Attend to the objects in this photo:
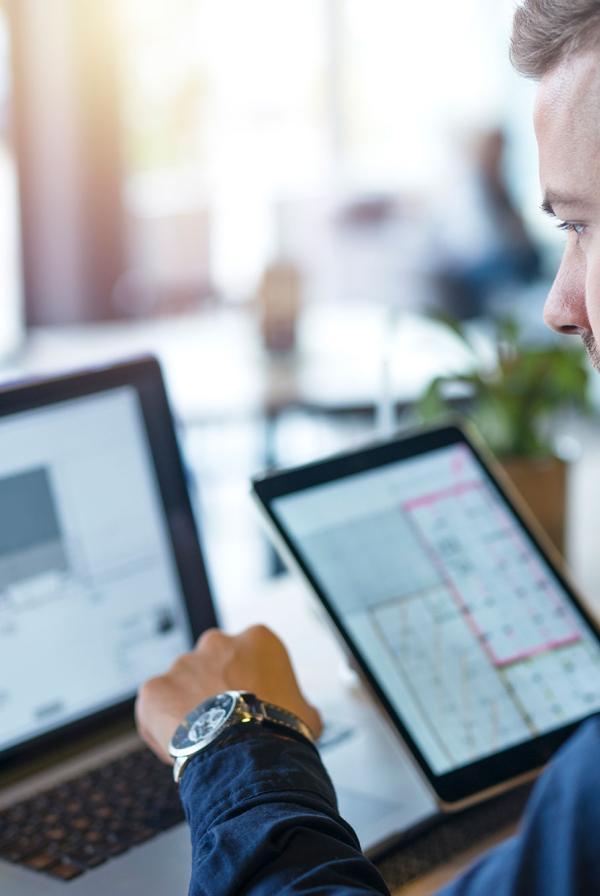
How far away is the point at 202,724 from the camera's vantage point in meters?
0.82

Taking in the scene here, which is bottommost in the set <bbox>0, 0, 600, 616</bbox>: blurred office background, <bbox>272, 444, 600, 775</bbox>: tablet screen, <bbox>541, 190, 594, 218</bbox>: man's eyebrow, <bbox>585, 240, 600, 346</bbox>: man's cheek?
<bbox>0, 0, 600, 616</bbox>: blurred office background

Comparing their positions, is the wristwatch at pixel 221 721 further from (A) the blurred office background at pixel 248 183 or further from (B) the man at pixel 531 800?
(A) the blurred office background at pixel 248 183

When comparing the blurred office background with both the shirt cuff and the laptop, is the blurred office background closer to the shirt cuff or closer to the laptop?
the laptop

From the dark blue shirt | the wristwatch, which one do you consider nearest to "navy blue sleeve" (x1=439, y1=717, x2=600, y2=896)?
the dark blue shirt

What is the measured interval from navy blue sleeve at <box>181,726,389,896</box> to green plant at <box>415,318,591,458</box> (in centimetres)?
70

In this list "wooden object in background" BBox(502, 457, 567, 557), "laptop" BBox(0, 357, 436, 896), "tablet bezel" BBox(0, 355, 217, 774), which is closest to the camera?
"laptop" BBox(0, 357, 436, 896)

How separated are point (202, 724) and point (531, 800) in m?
0.28

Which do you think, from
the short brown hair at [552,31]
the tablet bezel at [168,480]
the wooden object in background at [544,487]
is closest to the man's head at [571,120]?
the short brown hair at [552,31]

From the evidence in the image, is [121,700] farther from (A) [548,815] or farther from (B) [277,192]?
(B) [277,192]

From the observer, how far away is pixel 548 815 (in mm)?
567

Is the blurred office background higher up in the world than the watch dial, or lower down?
lower down

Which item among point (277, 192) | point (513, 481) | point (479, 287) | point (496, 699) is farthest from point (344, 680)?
point (277, 192)

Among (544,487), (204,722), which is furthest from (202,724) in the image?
(544,487)

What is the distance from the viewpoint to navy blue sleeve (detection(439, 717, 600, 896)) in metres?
0.55
